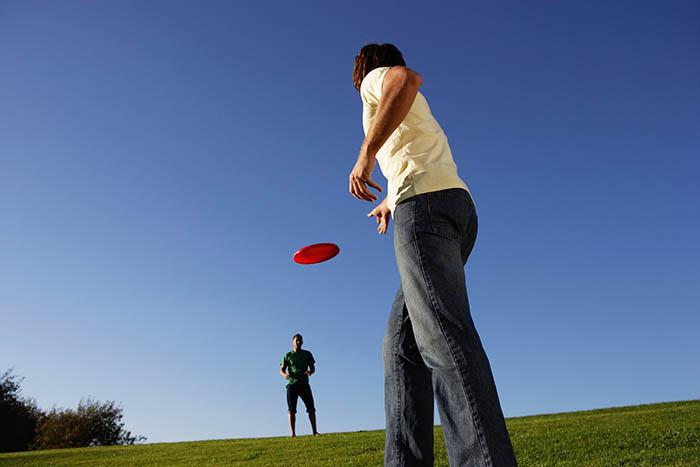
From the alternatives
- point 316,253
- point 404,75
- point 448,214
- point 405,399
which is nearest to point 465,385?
point 405,399

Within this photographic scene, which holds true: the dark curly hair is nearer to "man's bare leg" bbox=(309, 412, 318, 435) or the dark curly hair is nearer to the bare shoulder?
the bare shoulder

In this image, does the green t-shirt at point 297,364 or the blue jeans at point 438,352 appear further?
the green t-shirt at point 297,364

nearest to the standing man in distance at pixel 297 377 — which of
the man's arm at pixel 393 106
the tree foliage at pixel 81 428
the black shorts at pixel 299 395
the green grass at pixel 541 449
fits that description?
the black shorts at pixel 299 395

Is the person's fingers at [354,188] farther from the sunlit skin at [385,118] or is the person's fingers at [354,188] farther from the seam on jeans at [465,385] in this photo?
the seam on jeans at [465,385]

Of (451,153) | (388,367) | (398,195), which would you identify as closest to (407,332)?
(388,367)

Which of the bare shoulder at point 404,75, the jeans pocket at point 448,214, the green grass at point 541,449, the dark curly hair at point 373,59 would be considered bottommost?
the green grass at point 541,449

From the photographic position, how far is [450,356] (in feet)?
7.93

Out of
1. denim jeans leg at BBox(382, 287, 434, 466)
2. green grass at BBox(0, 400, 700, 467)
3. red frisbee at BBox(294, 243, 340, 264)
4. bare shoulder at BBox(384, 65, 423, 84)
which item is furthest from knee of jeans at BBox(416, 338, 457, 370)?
green grass at BBox(0, 400, 700, 467)

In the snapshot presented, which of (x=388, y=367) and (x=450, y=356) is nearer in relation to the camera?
(x=450, y=356)

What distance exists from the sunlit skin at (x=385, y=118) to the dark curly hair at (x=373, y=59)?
1.21 feet

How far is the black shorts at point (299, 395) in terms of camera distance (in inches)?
594

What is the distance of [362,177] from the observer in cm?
272

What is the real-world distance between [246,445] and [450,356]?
10262mm

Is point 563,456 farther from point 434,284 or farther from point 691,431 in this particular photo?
point 434,284
